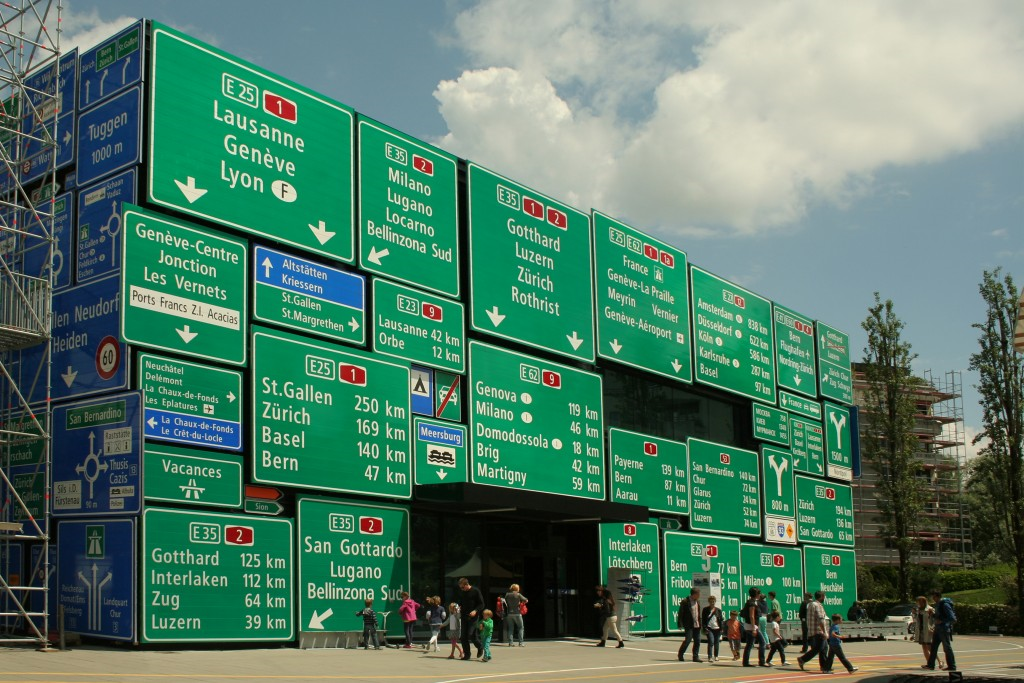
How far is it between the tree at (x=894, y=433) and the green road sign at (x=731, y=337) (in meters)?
14.6

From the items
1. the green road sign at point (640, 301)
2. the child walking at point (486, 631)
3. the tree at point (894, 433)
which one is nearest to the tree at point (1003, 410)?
the tree at point (894, 433)

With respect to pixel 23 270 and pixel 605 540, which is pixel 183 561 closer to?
pixel 23 270

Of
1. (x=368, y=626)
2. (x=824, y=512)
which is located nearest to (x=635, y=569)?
(x=368, y=626)

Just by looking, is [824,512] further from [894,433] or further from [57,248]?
[57,248]

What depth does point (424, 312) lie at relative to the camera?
30609 millimetres

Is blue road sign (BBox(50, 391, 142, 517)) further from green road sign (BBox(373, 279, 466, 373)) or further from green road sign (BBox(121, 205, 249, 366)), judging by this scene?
green road sign (BBox(373, 279, 466, 373))

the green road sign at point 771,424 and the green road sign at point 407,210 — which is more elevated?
the green road sign at point 407,210

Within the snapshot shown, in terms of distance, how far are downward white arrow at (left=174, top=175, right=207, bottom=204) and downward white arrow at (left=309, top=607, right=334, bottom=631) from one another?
32.2 feet

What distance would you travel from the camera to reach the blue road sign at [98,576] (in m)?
23.0

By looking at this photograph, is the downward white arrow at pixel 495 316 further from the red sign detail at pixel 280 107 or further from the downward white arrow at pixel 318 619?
the downward white arrow at pixel 318 619

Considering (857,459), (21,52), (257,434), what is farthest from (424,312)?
(857,459)

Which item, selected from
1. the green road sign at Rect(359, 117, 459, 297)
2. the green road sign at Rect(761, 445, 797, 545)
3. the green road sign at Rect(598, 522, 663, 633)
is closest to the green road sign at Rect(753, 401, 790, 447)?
the green road sign at Rect(761, 445, 797, 545)

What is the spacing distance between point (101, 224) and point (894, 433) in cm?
4506

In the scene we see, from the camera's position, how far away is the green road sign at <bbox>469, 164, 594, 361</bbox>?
33062 mm
